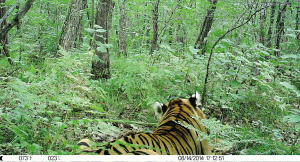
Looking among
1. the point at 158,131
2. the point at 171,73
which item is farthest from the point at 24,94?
the point at 171,73

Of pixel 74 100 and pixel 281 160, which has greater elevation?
pixel 74 100

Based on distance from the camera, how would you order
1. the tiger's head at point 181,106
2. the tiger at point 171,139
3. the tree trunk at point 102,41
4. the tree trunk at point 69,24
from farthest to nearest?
the tree trunk at point 69,24 < the tree trunk at point 102,41 < the tiger's head at point 181,106 < the tiger at point 171,139

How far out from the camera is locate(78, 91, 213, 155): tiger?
224 cm

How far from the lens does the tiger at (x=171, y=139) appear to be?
2.24 metres

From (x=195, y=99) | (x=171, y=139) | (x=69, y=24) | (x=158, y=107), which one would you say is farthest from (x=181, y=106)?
(x=69, y=24)

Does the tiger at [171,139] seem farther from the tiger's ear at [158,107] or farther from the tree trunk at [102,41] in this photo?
the tree trunk at [102,41]

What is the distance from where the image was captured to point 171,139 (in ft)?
9.33

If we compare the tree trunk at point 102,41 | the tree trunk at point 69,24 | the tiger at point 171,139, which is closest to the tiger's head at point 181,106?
the tiger at point 171,139

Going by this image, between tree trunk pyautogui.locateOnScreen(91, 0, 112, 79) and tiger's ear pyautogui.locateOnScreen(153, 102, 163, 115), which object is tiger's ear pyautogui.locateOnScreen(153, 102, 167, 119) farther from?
tree trunk pyautogui.locateOnScreen(91, 0, 112, 79)

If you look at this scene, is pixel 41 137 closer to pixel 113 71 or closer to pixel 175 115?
pixel 175 115

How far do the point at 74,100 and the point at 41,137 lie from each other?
678 mm

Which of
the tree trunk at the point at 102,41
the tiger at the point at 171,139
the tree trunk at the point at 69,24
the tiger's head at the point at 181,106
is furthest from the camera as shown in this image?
the tree trunk at the point at 69,24

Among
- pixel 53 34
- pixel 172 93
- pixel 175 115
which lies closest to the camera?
pixel 175 115

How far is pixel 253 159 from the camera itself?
8.61 ft
